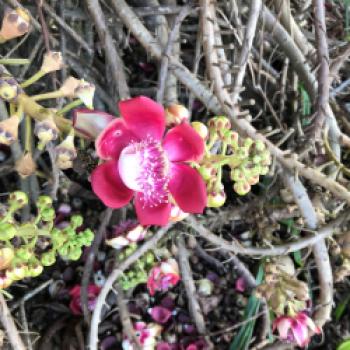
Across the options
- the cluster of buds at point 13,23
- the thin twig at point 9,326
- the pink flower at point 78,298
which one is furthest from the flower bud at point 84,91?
the pink flower at point 78,298

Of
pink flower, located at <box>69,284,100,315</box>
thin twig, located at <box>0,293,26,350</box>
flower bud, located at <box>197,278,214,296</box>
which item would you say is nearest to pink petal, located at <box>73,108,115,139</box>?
thin twig, located at <box>0,293,26,350</box>

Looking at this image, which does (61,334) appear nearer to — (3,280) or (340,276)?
(3,280)

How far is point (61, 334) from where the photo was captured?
1.29 m

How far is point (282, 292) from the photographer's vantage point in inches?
41.3

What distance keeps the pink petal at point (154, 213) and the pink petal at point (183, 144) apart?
74 millimetres

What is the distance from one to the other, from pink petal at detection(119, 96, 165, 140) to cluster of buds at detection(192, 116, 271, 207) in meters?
0.08

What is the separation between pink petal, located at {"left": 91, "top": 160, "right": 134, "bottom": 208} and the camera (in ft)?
2.31

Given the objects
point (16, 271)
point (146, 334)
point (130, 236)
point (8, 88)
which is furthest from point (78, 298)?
point (8, 88)

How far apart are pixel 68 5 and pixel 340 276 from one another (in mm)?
903

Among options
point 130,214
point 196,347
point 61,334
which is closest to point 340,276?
point 196,347

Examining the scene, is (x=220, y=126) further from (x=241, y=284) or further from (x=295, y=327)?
(x=241, y=284)

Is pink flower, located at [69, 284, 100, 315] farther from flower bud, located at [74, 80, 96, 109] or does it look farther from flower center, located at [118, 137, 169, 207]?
flower bud, located at [74, 80, 96, 109]

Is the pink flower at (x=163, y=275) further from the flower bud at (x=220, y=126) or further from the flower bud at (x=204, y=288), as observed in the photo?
the flower bud at (x=220, y=126)

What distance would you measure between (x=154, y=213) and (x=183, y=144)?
12 centimetres
